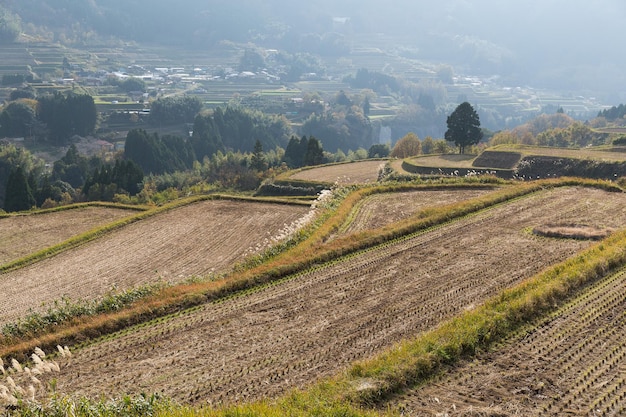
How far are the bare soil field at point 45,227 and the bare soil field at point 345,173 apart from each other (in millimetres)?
19953

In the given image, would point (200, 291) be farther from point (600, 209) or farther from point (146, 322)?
point (600, 209)

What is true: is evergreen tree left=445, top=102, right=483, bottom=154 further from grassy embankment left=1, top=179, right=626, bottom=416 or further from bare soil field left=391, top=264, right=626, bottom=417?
bare soil field left=391, top=264, right=626, bottom=417

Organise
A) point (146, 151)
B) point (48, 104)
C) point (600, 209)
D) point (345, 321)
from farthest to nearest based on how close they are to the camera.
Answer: point (48, 104) < point (146, 151) < point (600, 209) < point (345, 321)

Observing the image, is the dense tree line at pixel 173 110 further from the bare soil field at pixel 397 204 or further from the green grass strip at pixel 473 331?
the green grass strip at pixel 473 331

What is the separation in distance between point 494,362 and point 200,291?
390 inches

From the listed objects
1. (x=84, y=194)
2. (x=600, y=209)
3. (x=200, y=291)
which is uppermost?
(x=600, y=209)

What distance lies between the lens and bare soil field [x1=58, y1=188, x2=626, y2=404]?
602 inches

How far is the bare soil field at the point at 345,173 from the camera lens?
2210 inches

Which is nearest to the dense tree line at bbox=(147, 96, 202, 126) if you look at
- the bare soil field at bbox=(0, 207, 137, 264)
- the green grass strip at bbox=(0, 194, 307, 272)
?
the green grass strip at bbox=(0, 194, 307, 272)

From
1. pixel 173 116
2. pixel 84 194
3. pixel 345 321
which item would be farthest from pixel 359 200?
pixel 173 116

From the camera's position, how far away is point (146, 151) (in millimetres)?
106938

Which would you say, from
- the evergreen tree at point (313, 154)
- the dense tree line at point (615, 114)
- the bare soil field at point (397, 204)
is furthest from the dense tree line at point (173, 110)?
the bare soil field at point (397, 204)

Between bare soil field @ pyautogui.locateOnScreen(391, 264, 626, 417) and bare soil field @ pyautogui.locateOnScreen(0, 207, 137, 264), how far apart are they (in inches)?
950

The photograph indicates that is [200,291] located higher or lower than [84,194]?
higher
